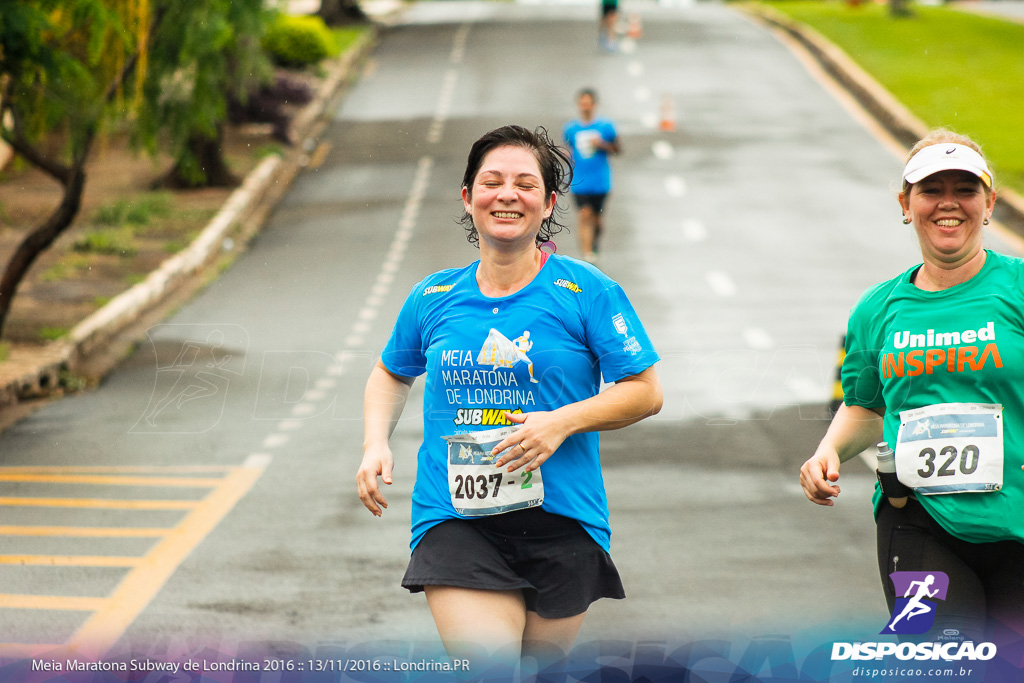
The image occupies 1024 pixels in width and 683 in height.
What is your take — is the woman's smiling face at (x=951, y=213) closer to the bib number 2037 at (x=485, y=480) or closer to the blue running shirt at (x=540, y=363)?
the blue running shirt at (x=540, y=363)

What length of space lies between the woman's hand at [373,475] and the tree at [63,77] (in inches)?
315

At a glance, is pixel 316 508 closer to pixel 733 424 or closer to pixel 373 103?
pixel 733 424

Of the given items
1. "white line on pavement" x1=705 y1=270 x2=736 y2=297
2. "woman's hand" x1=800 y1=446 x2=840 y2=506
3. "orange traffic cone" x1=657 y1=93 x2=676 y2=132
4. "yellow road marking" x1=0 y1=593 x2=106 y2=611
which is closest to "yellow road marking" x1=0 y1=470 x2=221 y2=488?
"yellow road marking" x1=0 y1=593 x2=106 y2=611

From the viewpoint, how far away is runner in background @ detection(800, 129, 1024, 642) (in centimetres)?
378

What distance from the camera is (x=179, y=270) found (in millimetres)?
17109

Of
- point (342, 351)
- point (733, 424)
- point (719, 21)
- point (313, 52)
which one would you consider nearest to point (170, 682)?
point (733, 424)

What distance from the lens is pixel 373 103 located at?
Result: 30172 mm

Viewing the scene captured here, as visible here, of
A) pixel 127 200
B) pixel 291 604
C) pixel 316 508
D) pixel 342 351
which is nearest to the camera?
pixel 291 604

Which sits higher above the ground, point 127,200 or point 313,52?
point 313,52

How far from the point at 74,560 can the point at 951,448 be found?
5.08 m

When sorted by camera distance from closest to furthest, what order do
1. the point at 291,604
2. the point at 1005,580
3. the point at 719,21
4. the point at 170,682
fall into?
1. the point at 1005,580
2. the point at 170,682
3. the point at 291,604
4. the point at 719,21

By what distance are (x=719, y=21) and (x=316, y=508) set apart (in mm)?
38062

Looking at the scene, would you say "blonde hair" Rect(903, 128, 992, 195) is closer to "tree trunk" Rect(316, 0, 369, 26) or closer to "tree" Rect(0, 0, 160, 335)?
"tree" Rect(0, 0, 160, 335)

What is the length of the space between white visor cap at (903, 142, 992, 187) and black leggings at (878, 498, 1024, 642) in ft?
2.98
